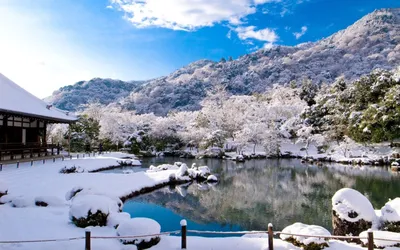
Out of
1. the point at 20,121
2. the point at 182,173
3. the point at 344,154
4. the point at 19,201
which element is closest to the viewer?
the point at 19,201

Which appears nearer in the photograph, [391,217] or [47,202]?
[391,217]

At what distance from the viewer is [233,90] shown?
70188mm

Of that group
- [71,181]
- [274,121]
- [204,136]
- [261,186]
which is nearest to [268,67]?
[274,121]

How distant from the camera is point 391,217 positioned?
6.14 metres

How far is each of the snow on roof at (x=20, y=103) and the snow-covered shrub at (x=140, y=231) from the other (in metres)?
12.1

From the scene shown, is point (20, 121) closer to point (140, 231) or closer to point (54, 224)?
point (54, 224)

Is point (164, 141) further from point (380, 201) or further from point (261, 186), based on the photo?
point (380, 201)

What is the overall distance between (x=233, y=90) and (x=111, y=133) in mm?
41607

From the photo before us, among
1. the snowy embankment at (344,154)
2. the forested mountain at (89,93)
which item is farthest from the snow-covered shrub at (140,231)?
the forested mountain at (89,93)

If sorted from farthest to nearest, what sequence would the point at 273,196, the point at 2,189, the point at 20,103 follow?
the point at 20,103 → the point at 273,196 → the point at 2,189

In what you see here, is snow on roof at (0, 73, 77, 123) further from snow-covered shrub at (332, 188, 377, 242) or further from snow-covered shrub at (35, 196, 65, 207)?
snow-covered shrub at (332, 188, 377, 242)

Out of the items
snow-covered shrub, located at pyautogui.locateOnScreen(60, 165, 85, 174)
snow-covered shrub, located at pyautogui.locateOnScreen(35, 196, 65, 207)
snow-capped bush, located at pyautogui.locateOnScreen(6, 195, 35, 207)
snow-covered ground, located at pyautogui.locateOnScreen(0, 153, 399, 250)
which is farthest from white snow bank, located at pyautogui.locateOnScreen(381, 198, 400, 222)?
snow-covered shrub, located at pyautogui.locateOnScreen(60, 165, 85, 174)

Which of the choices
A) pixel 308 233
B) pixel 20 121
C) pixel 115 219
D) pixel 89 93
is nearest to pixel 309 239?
pixel 308 233

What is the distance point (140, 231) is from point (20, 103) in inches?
605
